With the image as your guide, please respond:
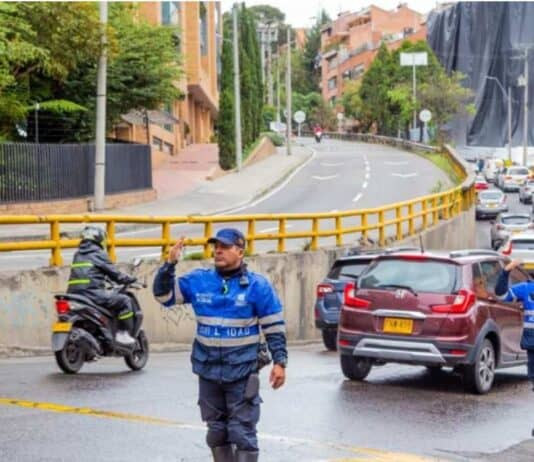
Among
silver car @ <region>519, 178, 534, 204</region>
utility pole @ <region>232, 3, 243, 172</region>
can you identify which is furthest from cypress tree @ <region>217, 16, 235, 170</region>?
silver car @ <region>519, 178, 534, 204</region>

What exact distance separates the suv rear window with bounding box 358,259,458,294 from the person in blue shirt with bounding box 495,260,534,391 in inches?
86.5

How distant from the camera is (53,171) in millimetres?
33250

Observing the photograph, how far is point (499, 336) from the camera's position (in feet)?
41.7

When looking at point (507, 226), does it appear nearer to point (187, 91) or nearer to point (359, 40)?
point (187, 91)

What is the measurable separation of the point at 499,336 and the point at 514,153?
78.2 m

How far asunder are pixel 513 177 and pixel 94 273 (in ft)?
186

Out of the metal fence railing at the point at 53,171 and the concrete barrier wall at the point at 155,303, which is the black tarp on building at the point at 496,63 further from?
the concrete barrier wall at the point at 155,303

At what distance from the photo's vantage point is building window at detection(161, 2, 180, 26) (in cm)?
5875

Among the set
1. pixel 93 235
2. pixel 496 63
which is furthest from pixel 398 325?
pixel 496 63

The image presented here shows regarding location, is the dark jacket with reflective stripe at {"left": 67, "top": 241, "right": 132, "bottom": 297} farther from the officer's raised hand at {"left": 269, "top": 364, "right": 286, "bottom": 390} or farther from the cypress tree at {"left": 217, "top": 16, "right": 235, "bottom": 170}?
the cypress tree at {"left": 217, "top": 16, "right": 235, "bottom": 170}

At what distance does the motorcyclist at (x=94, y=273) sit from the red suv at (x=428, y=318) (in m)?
2.62

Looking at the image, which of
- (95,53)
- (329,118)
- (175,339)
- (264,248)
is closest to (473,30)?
(329,118)

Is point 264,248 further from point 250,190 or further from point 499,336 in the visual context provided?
point 250,190

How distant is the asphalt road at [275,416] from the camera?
819 centimetres
